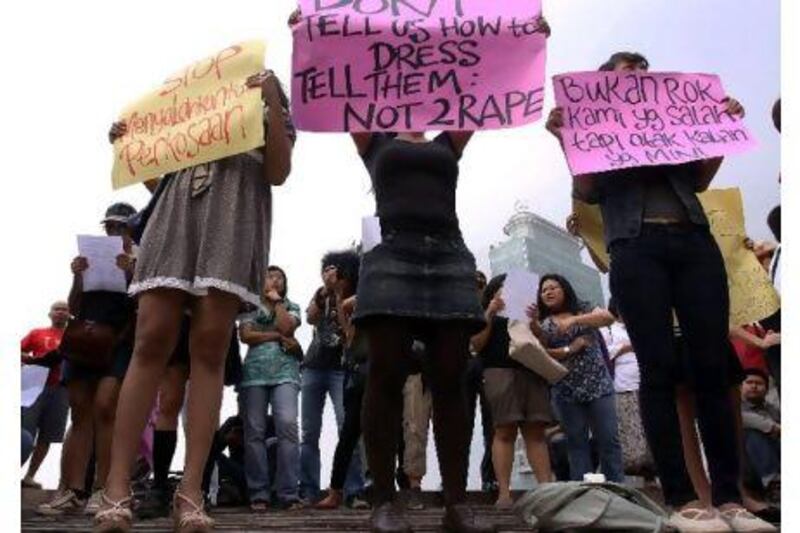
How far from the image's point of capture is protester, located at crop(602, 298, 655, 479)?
720 cm

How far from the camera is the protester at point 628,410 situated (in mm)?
7199

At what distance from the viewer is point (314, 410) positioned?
21.2 feet

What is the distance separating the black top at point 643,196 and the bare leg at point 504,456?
2.23m

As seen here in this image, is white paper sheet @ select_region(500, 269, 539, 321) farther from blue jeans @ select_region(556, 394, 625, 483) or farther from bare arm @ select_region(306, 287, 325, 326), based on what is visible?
bare arm @ select_region(306, 287, 325, 326)

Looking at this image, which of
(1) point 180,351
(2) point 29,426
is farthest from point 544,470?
(2) point 29,426

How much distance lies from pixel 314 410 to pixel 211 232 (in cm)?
326

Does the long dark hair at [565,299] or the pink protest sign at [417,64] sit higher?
the pink protest sign at [417,64]

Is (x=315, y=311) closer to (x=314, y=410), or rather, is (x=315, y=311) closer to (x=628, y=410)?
(x=314, y=410)

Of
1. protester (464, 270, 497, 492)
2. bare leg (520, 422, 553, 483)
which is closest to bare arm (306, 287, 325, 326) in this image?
protester (464, 270, 497, 492)

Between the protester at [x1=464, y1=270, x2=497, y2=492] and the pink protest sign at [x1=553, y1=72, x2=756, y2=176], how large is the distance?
168cm

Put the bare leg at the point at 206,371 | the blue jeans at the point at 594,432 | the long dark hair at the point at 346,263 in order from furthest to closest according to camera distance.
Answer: the long dark hair at the point at 346,263 < the blue jeans at the point at 594,432 < the bare leg at the point at 206,371

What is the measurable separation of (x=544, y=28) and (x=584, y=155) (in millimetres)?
641

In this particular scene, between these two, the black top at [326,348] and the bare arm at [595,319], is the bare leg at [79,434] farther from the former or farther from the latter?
the bare arm at [595,319]

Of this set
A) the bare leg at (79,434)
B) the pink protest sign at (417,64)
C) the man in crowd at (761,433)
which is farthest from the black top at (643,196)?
the bare leg at (79,434)
